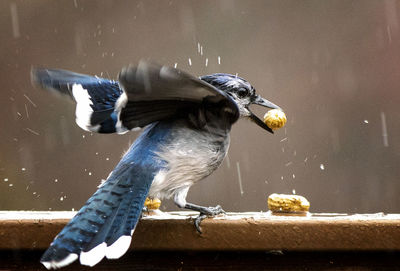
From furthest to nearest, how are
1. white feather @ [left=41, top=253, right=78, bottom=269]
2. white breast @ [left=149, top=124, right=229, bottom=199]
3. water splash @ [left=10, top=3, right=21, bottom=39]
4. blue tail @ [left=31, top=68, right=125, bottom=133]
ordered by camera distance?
water splash @ [left=10, top=3, right=21, bottom=39]
blue tail @ [left=31, top=68, right=125, bottom=133]
white breast @ [left=149, top=124, right=229, bottom=199]
white feather @ [left=41, top=253, right=78, bottom=269]

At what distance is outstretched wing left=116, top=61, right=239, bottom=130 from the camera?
1.69 m

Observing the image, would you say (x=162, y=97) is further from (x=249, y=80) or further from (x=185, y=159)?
(x=249, y=80)

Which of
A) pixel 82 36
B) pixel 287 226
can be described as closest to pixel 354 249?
pixel 287 226

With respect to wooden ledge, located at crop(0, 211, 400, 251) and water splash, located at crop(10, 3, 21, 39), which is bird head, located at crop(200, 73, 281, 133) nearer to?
wooden ledge, located at crop(0, 211, 400, 251)

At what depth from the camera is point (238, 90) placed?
7.95ft

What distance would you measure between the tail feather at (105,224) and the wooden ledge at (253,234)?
3.0 inches

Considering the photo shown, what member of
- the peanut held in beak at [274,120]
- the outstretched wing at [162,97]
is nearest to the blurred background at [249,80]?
the peanut held in beak at [274,120]

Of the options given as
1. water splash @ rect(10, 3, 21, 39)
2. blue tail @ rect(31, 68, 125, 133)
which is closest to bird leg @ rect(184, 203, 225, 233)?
blue tail @ rect(31, 68, 125, 133)

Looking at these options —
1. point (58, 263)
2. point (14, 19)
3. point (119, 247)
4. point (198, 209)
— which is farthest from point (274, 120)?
point (14, 19)

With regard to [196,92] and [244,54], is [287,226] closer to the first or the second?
[196,92]

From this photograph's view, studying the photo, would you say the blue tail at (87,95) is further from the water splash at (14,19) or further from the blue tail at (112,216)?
the water splash at (14,19)

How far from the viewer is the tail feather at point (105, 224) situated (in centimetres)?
153

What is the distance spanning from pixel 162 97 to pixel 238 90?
23.0 inches

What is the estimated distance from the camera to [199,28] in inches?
204
